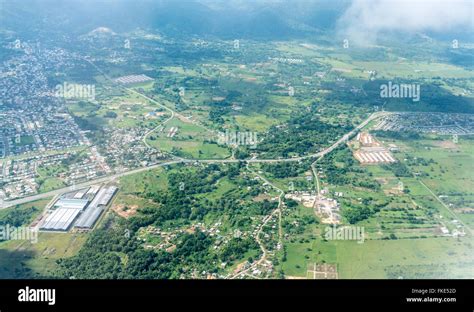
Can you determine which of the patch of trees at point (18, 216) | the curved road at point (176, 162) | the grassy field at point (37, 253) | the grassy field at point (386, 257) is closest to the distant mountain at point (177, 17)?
the curved road at point (176, 162)

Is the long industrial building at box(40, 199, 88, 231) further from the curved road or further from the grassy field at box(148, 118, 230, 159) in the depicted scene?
the grassy field at box(148, 118, 230, 159)

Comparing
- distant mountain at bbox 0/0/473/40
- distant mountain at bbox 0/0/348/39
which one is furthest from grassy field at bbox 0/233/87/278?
distant mountain at bbox 0/0/348/39

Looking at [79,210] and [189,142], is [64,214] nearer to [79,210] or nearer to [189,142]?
[79,210]

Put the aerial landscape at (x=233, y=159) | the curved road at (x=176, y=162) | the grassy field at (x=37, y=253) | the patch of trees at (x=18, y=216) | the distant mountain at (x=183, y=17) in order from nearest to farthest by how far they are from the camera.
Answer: the grassy field at (x=37, y=253), the aerial landscape at (x=233, y=159), the patch of trees at (x=18, y=216), the curved road at (x=176, y=162), the distant mountain at (x=183, y=17)

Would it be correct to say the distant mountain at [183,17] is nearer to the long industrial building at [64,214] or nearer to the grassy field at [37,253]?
the long industrial building at [64,214]

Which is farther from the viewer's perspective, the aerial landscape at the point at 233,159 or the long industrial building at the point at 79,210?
the long industrial building at the point at 79,210

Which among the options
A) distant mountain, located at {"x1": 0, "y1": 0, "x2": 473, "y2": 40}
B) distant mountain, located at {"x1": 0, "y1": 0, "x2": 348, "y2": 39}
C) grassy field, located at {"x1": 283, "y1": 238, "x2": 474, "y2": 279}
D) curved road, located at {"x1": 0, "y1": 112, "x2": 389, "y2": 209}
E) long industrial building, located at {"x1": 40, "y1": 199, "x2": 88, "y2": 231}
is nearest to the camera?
grassy field, located at {"x1": 283, "y1": 238, "x2": 474, "y2": 279}
